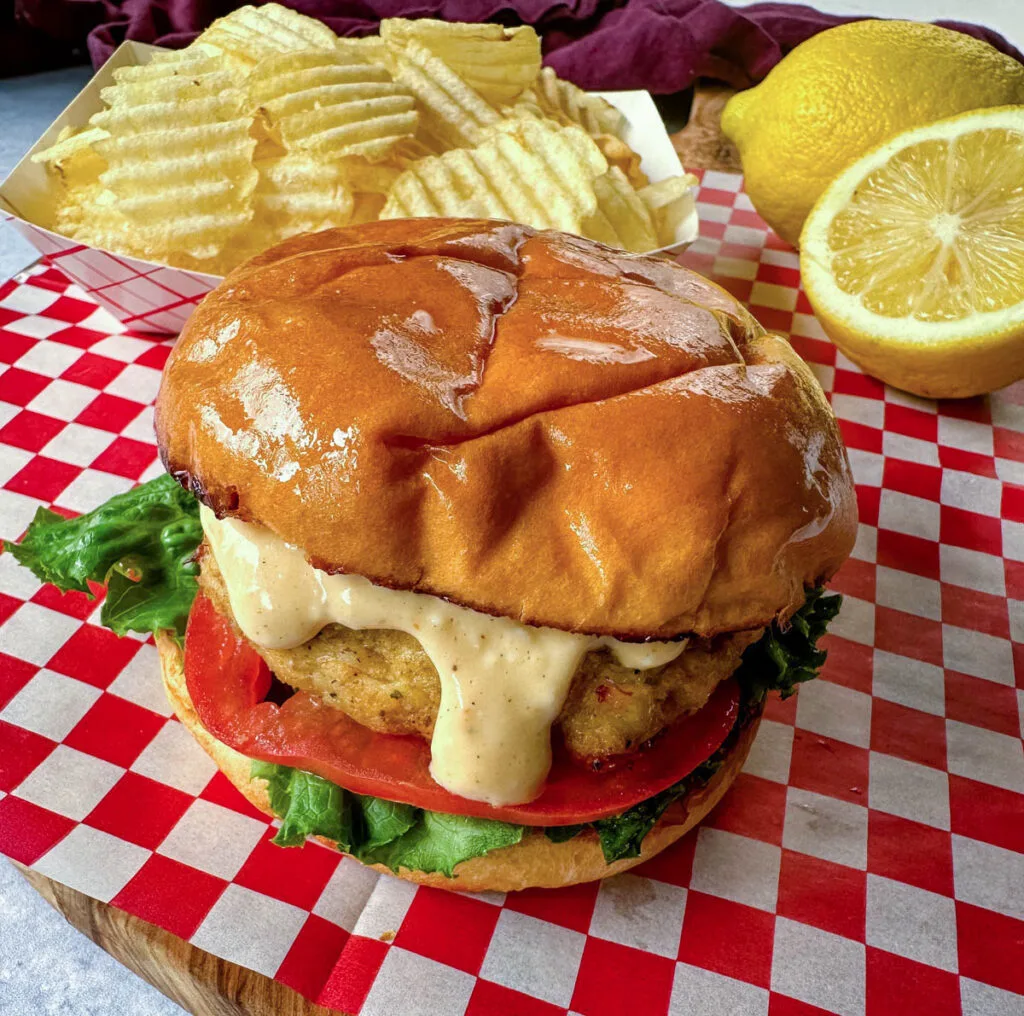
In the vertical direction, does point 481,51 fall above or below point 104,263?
A: above

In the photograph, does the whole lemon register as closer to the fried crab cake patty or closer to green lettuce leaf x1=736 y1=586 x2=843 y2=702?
green lettuce leaf x1=736 y1=586 x2=843 y2=702

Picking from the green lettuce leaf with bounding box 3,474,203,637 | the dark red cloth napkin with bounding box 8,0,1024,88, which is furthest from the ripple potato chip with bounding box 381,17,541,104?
the green lettuce leaf with bounding box 3,474,203,637

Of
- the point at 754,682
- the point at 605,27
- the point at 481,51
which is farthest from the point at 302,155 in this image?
the point at 605,27

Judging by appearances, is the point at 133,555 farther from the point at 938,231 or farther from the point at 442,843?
the point at 938,231

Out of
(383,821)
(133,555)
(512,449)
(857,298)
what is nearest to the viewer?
(512,449)

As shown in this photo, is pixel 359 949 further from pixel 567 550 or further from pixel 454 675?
pixel 567 550

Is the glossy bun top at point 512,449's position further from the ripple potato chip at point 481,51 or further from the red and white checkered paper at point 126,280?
the ripple potato chip at point 481,51
